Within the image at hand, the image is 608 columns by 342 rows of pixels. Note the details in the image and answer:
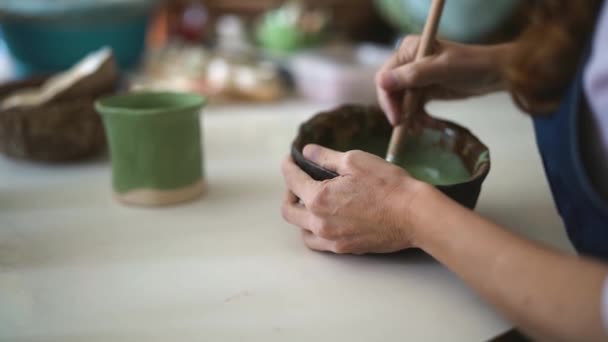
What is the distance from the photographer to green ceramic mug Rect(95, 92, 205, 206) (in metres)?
0.66

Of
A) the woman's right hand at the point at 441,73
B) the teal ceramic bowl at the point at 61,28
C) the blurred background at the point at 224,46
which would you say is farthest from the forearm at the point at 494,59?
the teal ceramic bowl at the point at 61,28

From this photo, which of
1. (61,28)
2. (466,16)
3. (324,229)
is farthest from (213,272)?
(466,16)

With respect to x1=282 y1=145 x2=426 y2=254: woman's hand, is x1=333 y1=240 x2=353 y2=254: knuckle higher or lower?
lower

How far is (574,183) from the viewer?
1.74 feet

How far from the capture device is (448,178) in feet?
2.15

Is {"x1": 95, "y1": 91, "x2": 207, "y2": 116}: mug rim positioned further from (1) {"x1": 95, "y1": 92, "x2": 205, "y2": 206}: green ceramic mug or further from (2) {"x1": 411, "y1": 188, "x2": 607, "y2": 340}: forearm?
(2) {"x1": 411, "y1": 188, "x2": 607, "y2": 340}: forearm

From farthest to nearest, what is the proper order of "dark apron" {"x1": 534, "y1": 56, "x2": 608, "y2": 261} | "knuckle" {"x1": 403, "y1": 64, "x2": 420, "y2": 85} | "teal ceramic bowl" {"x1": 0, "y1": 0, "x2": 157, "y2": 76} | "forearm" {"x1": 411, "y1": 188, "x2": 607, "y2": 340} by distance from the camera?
"teal ceramic bowl" {"x1": 0, "y1": 0, "x2": 157, "y2": 76} → "knuckle" {"x1": 403, "y1": 64, "x2": 420, "y2": 85} → "dark apron" {"x1": 534, "y1": 56, "x2": 608, "y2": 261} → "forearm" {"x1": 411, "y1": 188, "x2": 607, "y2": 340}

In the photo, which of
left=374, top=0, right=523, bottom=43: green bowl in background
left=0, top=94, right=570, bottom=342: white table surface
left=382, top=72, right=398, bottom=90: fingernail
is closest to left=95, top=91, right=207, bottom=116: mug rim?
left=0, top=94, right=570, bottom=342: white table surface

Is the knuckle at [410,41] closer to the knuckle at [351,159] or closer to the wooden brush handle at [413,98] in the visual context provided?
the wooden brush handle at [413,98]

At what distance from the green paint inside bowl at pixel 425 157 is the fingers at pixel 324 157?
12cm

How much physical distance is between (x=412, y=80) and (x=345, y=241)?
22 cm

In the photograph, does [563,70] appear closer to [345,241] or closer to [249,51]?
[345,241]

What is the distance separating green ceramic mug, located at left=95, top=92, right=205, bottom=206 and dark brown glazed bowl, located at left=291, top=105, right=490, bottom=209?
146 millimetres

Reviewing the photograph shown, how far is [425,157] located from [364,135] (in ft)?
0.26
